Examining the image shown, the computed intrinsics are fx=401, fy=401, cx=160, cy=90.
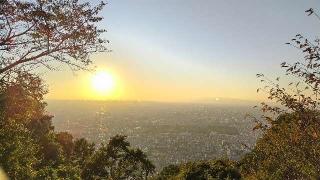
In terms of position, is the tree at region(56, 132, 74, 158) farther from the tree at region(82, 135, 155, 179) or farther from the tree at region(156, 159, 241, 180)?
the tree at region(156, 159, 241, 180)

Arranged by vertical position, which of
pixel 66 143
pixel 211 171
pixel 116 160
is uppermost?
pixel 211 171

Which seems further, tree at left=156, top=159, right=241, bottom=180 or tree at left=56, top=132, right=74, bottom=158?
tree at left=56, top=132, right=74, bottom=158

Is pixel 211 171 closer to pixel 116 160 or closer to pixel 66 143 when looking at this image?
pixel 116 160

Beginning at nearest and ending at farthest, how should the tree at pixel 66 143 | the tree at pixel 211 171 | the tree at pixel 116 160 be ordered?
1. the tree at pixel 211 171
2. the tree at pixel 116 160
3. the tree at pixel 66 143

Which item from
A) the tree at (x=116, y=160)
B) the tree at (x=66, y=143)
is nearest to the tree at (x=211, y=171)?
the tree at (x=116, y=160)

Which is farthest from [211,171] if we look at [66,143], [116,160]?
[66,143]

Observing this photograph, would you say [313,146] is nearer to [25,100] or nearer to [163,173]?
[25,100]

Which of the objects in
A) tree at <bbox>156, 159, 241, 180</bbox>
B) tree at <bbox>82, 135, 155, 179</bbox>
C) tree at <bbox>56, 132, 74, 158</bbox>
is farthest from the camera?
tree at <bbox>56, 132, 74, 158</bbox>

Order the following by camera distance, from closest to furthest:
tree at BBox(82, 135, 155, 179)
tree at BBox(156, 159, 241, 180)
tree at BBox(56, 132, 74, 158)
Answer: tree at BBox(156, 159, 241, 180) < tree at BBox(82, 135, 155, 179) < tree at BBox(56, 132, 74, 158)

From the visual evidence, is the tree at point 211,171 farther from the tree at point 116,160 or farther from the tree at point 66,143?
the tree at point 66,143

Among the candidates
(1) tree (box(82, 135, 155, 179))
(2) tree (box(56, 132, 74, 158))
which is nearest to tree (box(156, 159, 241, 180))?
(1) tree (box(82, 135, 155, 179))

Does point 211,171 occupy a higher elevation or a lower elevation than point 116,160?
higher
